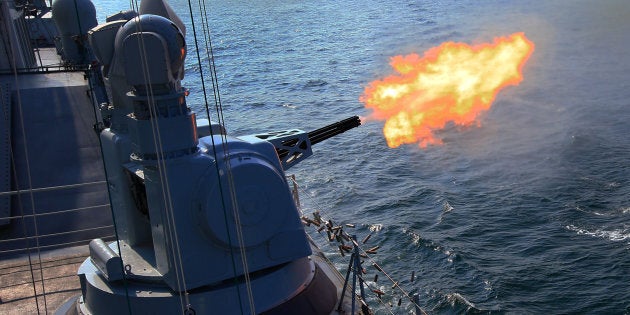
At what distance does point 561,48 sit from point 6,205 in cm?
4585

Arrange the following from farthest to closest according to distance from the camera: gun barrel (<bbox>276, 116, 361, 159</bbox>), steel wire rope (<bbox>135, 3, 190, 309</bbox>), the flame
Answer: the flame < gun barrel (<bbox>276, 116, 361, 159</bbox>) < steel wire rope (<bbox>135, 3, 190, 309</bbox>)

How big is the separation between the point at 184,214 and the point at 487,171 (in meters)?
22.1

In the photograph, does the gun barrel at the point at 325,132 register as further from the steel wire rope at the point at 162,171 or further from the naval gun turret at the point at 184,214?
the steel wire rope at the point at 162,171

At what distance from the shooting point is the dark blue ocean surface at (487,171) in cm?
1967

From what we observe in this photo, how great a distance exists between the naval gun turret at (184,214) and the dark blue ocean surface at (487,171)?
182 centimetres

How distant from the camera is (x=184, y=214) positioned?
317 inches

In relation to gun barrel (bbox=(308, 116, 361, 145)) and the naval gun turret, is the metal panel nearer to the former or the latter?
the naval gun turret

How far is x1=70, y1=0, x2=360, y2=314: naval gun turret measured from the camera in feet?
25.6

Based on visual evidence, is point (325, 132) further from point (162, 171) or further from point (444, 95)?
point (444, 95)

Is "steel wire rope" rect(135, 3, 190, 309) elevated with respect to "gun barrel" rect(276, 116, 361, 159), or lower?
elevated

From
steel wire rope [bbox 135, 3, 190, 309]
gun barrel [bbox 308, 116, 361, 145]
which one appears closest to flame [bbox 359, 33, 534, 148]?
gun barrel [bbox 308, 116, 361, 145]

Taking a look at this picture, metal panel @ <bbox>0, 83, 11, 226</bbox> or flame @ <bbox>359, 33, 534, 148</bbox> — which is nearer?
metal panel @ <bbox>0, 83, 11, 226</bbox>

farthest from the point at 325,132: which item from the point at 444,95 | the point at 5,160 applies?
the point at 444,95

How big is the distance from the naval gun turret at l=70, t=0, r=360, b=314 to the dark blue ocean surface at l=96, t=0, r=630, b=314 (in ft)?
5.97
